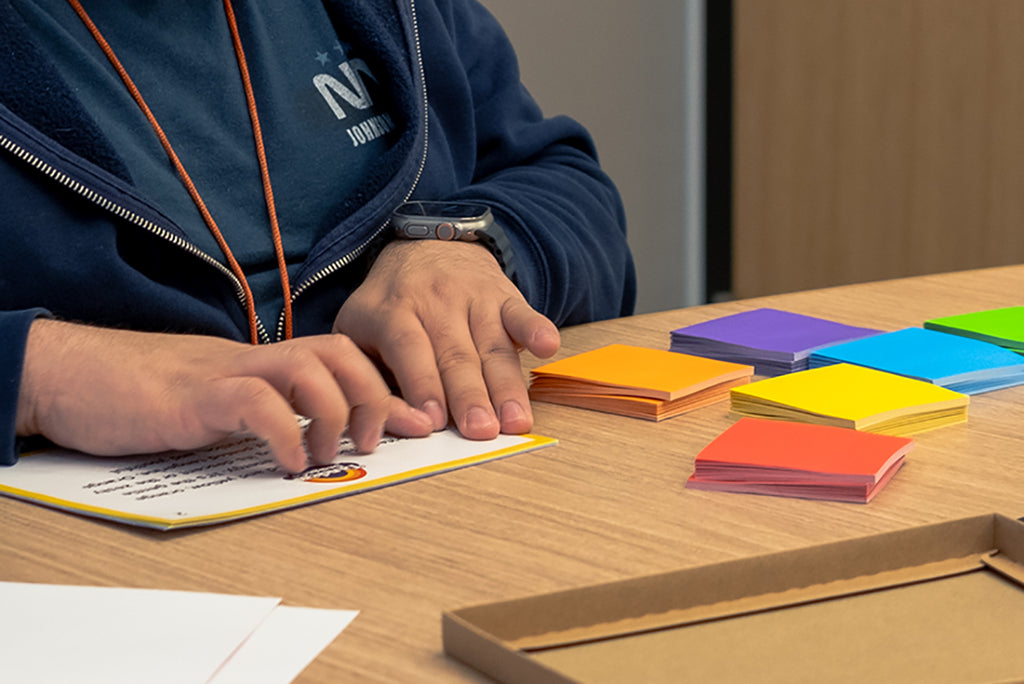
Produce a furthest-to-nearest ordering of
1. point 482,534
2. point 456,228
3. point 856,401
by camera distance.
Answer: point 456,228 < point 856,401 < point 482,534

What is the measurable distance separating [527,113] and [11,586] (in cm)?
95

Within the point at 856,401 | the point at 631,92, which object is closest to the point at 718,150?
the point at 631,92

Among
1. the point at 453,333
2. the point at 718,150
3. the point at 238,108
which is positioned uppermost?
the point at 238,108

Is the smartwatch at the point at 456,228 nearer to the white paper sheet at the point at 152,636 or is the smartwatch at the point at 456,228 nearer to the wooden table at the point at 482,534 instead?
the wooden table at the point at 482,534

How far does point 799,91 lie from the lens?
3.33m

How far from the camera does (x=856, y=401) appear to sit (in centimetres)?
68

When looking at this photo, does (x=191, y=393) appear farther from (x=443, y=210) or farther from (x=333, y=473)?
(x=443, y=210)

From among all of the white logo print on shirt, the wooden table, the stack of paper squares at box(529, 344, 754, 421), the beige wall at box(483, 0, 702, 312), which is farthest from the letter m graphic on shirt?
the beige wall at box(483, 0, 702, 312)

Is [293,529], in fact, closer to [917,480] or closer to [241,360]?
[241,360]

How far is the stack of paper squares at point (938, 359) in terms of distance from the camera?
76cm

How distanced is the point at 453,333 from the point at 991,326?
1.42 ft

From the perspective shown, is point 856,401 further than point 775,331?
No

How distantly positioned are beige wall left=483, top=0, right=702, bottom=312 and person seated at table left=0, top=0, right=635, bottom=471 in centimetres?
172

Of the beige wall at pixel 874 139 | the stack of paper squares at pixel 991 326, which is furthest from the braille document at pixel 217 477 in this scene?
the beige wall at pixel 874 139
